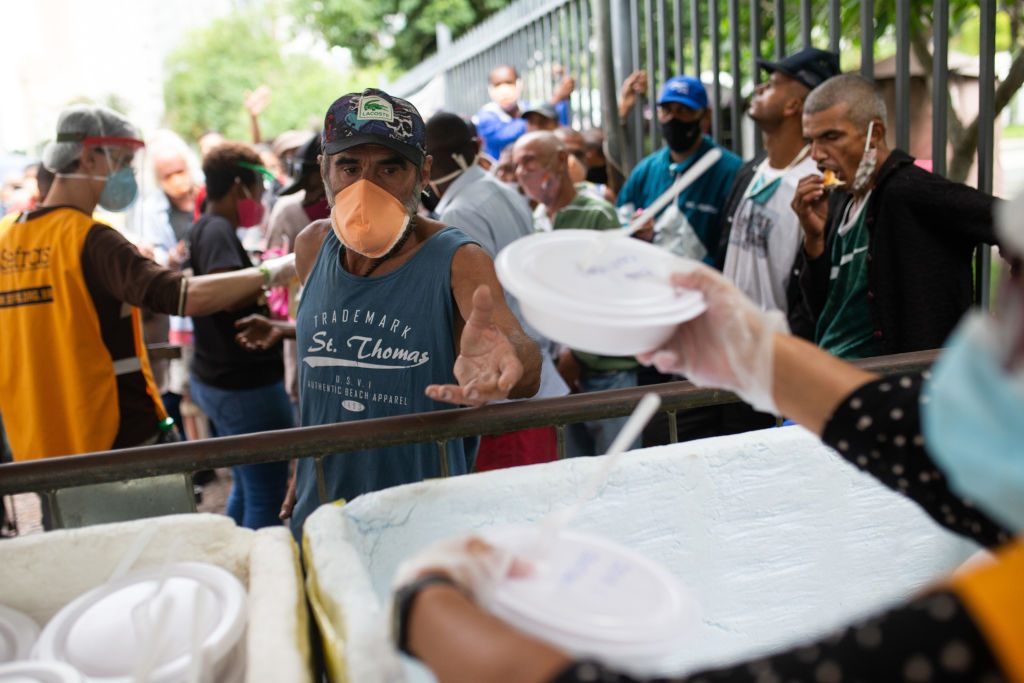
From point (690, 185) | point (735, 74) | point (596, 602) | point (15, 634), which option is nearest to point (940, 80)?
point (690, 185)

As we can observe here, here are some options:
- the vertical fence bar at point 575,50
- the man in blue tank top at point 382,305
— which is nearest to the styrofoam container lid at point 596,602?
the man in blue tank top at point 382,305

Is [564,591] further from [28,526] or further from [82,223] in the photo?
[28,526]

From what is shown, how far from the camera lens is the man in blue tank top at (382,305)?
6.99ft

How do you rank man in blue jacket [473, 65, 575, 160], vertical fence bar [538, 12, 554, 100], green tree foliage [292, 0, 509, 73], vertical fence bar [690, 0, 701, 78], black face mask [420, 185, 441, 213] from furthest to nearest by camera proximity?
green tree foliage [292, 0, 509, 73], vertical fence bar [538, 12, 554, 100], man in blue jacket [473, 65, 575, 160], vertical fence bar [690, 0, 701, 78], black face mask [420, 185, 441, 213]

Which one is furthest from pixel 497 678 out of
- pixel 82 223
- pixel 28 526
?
pixel 28 526

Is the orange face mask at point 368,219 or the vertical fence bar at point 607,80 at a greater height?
the vertical fence bar at point 607,80

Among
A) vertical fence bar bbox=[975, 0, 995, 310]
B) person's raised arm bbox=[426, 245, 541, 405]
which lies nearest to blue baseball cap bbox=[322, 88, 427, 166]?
person's raised arm bbox=[426, 245, 541, 405]

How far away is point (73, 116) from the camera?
3172 millimetres

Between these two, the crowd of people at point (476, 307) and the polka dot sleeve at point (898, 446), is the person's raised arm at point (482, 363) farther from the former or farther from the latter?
the polka dot sleeve at point (898, 446)

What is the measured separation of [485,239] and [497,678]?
8.72 feet

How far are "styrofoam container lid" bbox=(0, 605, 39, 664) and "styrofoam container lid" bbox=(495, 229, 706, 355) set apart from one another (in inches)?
40.7

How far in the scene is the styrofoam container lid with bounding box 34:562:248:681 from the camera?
1272mm

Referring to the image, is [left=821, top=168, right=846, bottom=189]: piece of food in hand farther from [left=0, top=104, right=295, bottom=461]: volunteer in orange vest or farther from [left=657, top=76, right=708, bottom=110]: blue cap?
[left=0, top=104, right=295, bottom=461]: volunteer in orange vest

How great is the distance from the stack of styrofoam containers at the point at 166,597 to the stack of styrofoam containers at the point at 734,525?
0.84 ft
